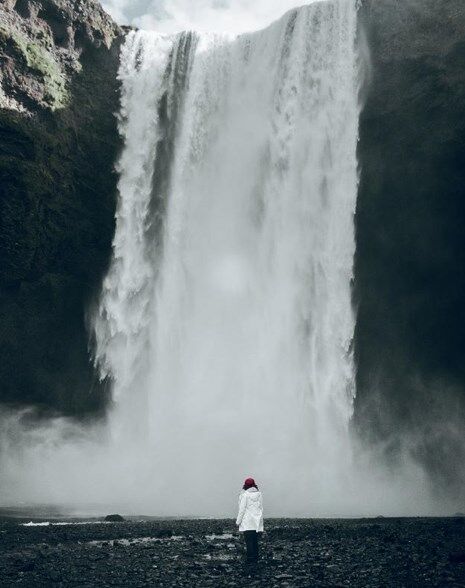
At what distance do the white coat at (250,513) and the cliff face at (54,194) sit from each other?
61.6 ft

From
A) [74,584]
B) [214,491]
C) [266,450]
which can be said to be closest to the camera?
[74,584]

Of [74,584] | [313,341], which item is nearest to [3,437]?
[313,341]

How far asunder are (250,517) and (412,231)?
1930cm

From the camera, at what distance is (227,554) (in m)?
11.9

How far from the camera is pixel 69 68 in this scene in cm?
2875

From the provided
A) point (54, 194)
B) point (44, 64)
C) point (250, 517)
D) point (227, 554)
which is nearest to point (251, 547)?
point (250, 517)

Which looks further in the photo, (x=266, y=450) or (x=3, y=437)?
(x=3, y=437)

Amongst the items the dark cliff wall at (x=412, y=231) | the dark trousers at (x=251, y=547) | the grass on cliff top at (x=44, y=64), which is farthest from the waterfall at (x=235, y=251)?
the dark trousers at (x=251, y=547)

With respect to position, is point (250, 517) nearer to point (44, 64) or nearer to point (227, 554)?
point (227, 554)

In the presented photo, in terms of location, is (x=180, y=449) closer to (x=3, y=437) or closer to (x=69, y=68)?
(x=3, y=437)

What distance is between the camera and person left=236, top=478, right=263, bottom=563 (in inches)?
417

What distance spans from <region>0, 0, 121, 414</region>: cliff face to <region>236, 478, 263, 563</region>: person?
18.6m

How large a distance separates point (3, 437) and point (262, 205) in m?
16.5

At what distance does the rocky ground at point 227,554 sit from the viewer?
9.94 metres
